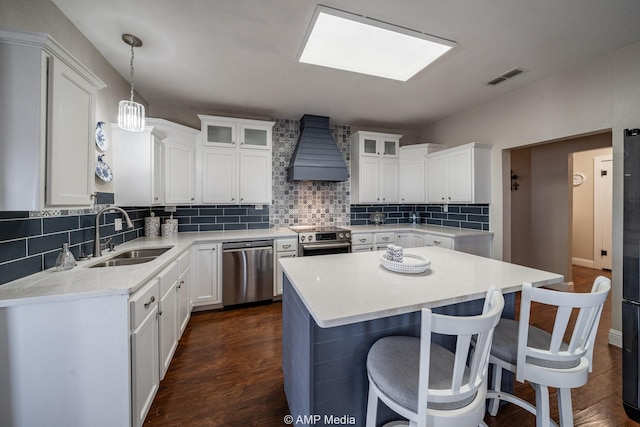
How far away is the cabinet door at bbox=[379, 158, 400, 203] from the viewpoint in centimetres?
417

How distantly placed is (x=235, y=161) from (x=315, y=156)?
1121 mm

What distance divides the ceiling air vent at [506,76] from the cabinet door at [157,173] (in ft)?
12.2

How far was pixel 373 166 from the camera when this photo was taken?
411 centimetres

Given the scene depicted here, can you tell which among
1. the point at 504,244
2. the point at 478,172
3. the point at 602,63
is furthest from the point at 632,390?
the point at 602,63

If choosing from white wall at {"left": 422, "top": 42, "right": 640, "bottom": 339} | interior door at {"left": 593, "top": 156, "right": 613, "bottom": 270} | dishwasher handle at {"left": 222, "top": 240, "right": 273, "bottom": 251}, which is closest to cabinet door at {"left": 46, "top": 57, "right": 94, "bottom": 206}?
dishwasher handle at {"left": 222, "top": 240, "right": 273, "bottom": 251}

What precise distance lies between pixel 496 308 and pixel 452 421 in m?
0.41

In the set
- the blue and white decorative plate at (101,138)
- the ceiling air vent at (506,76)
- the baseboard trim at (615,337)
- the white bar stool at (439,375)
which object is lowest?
the baseboard trim at (615,337)

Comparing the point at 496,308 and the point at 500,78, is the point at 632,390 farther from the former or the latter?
the point at 500,78

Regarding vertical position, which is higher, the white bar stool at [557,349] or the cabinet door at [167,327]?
the white bar stool at [557,349]

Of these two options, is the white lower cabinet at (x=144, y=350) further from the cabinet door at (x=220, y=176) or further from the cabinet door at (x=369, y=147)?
the cabinet door at (x=369, y=147)

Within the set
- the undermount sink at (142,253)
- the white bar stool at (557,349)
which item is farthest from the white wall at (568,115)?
the undermount sink at (142,253)

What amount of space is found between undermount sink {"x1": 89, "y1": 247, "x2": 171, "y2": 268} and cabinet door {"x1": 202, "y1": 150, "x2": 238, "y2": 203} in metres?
1.06

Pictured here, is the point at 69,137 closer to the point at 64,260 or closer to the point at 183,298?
the point at 64,260

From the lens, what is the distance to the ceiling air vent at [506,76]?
2.56 m
